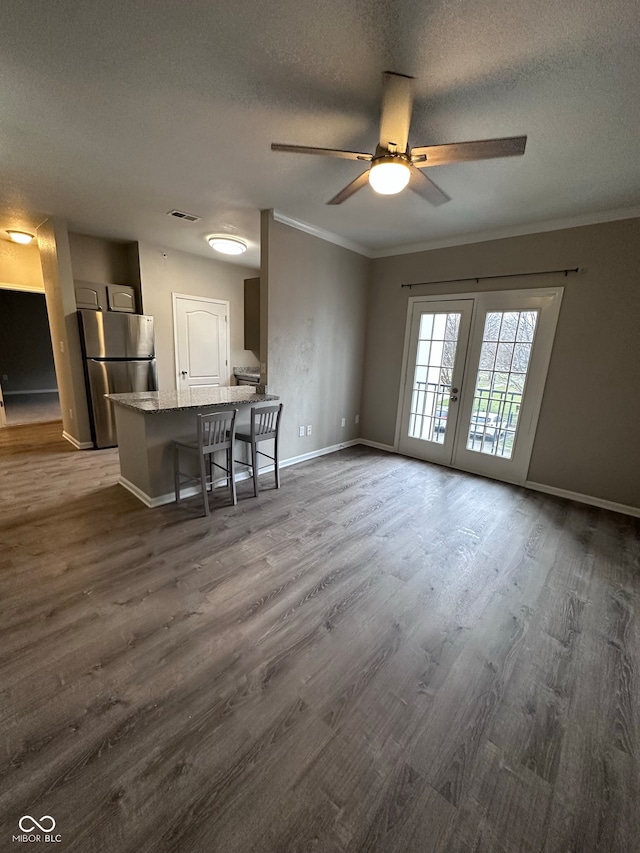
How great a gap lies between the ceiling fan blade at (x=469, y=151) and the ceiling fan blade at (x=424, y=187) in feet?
0.17

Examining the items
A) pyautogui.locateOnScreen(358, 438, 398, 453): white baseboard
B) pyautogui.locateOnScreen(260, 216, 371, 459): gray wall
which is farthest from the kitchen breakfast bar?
pyautogui.locateOnScreen(358, 438, 398, 453): white baseboard

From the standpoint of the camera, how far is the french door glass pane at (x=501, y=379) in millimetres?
3668

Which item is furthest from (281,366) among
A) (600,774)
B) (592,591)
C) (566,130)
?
(600,774)

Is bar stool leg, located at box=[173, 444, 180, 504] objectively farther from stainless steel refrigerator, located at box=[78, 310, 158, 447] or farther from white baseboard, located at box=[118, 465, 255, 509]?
stainless steel refrigerator, located at box=[78, 310, 158, 447]

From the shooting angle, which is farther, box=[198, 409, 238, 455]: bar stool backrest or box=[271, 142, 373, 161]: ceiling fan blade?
box=[198, 409, 238, 455]: bar stool backrest

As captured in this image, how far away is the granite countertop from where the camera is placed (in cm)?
289

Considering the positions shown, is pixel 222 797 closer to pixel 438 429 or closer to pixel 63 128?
pixel 63 128

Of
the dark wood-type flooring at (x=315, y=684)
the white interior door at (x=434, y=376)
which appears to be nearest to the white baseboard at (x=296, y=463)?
the dark wood-type flooring at (x=315, y=684)

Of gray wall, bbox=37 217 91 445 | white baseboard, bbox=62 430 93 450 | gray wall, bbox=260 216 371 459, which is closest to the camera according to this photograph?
gray wall, bbox=260 216 371 459

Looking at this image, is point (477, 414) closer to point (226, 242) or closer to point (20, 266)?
point (226, 242)

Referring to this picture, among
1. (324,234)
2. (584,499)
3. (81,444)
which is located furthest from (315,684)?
(81,444)

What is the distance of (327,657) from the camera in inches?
65.2

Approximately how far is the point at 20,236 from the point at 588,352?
22.7 ft

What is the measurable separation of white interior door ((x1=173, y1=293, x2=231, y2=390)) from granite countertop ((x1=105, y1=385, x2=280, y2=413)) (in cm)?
192
